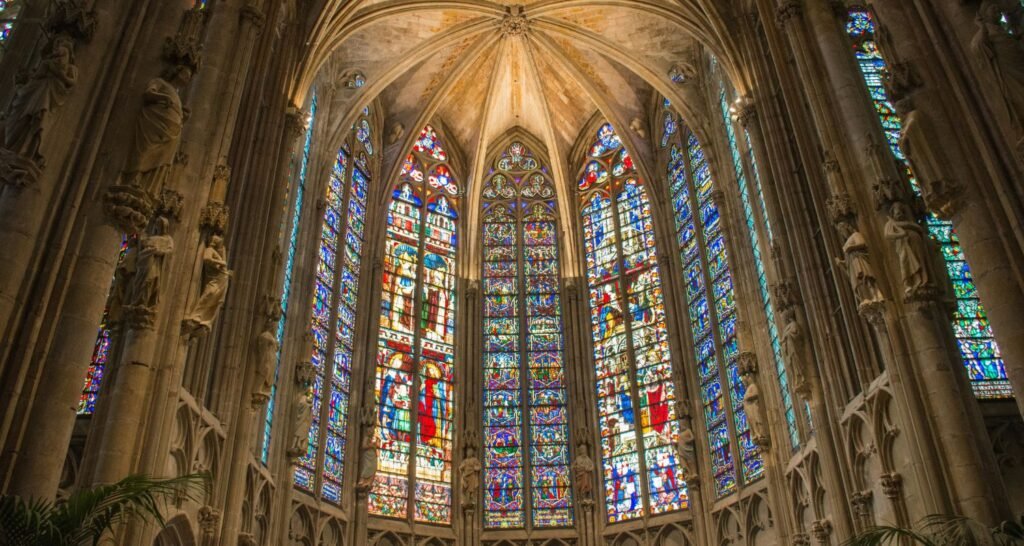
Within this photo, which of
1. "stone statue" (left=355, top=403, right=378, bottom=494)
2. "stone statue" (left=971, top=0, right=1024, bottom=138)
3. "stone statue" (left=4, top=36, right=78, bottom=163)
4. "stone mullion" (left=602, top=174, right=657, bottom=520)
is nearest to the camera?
"stone statue" (left=4, top=36, right=78, bottom=163)

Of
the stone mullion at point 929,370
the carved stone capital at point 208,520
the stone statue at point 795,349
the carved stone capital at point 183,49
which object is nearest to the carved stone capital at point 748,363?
the stone statue at point 795,349

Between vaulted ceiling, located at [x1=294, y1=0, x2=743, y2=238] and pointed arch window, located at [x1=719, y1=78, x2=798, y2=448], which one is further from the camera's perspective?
vaulted ceiling, located at [x1=294, y1=0, x2=743, y2=238]

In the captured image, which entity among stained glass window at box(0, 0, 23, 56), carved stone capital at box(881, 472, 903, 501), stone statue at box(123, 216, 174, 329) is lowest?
carved stone capital at box(881, 472, 903, 501)

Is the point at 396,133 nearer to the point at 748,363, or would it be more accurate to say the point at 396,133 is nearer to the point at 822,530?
the point at 748,363

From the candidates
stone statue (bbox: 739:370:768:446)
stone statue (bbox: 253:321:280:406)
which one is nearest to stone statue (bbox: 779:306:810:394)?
stone statue (bbox: 739:370:768:446)

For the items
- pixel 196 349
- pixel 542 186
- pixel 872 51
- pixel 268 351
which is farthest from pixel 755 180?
pixel 196 349

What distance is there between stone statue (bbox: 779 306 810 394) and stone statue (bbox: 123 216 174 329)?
10.1 meters

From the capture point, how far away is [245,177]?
16766mm

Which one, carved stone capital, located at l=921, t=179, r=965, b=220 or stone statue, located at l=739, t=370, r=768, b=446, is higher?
stone statue, located at l=739, t=370, r=768, b=446

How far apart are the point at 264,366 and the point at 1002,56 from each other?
1146 cm

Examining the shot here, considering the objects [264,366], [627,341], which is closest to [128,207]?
[264,366]

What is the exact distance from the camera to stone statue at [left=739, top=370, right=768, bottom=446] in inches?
726

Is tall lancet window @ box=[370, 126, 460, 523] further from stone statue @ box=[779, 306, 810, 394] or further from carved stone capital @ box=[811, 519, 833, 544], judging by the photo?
stone statue @ box=[779, 306, 810, 394]

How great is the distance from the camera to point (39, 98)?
8.74 metres
